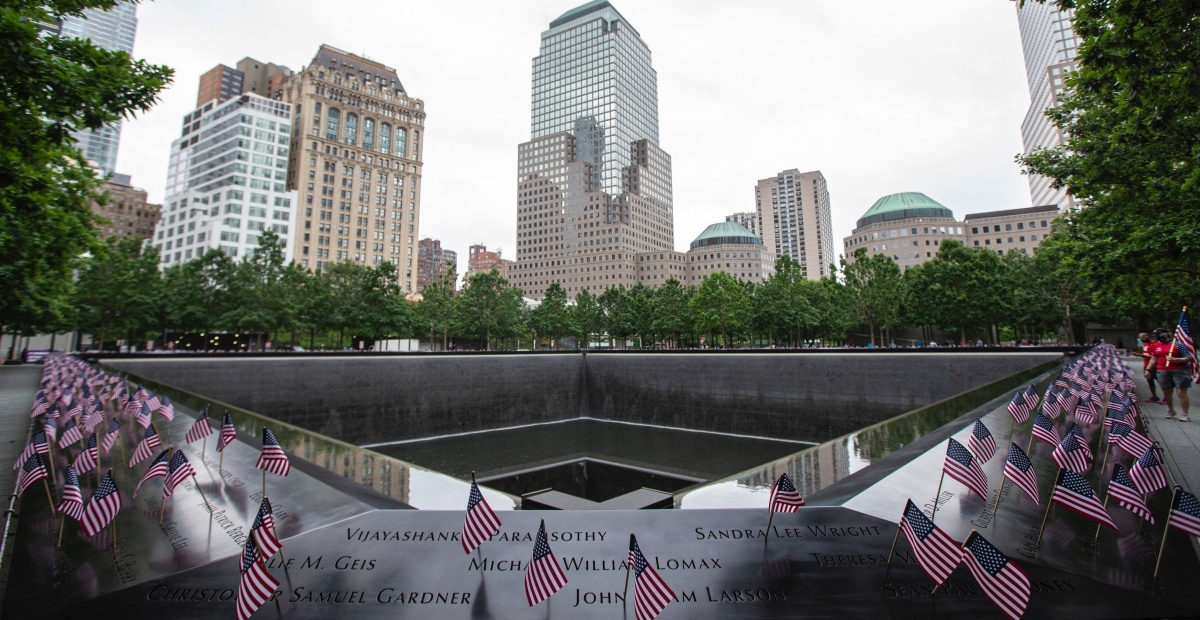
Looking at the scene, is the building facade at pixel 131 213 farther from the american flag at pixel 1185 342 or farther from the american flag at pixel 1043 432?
the american flag at pixel 1185 342

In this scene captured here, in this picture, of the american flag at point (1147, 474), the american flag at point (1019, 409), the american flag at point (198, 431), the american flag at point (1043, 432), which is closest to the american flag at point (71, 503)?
the american flag at point (198, 431)

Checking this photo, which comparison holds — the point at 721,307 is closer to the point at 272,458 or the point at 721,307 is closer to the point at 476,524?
the point at 272,458

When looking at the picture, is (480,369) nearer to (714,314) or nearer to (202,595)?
(202,595)

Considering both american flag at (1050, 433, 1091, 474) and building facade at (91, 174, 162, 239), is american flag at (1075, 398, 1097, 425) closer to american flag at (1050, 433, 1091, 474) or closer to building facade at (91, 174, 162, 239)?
american flag at (1050, 433, 1091, 474)

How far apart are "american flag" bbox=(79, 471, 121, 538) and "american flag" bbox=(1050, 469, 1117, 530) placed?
8.19 metres

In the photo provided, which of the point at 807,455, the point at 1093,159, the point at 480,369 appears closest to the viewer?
the point at 807,455

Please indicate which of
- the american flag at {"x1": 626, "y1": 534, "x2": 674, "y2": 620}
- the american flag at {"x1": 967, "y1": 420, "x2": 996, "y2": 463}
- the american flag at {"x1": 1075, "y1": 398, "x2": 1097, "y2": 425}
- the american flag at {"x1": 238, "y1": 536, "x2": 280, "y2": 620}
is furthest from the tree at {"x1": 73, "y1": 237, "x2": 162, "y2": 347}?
the american flag at {"x1": 1075, "y1": 398, "x2": 1097, "y2": 425}

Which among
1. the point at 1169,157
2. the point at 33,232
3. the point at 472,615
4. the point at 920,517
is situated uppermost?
the point at 1169,157

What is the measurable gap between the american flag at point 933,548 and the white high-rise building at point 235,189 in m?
107

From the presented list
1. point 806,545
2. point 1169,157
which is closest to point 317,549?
point 806,545

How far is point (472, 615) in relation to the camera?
11.3 feet

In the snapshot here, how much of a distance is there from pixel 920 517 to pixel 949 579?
0.66m

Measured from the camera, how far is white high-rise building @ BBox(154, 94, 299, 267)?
92.1 meters

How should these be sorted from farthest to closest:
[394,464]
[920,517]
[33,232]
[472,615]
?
1. [33,232]
2. [394,464]
3. [920,517]
4. [472,615]
